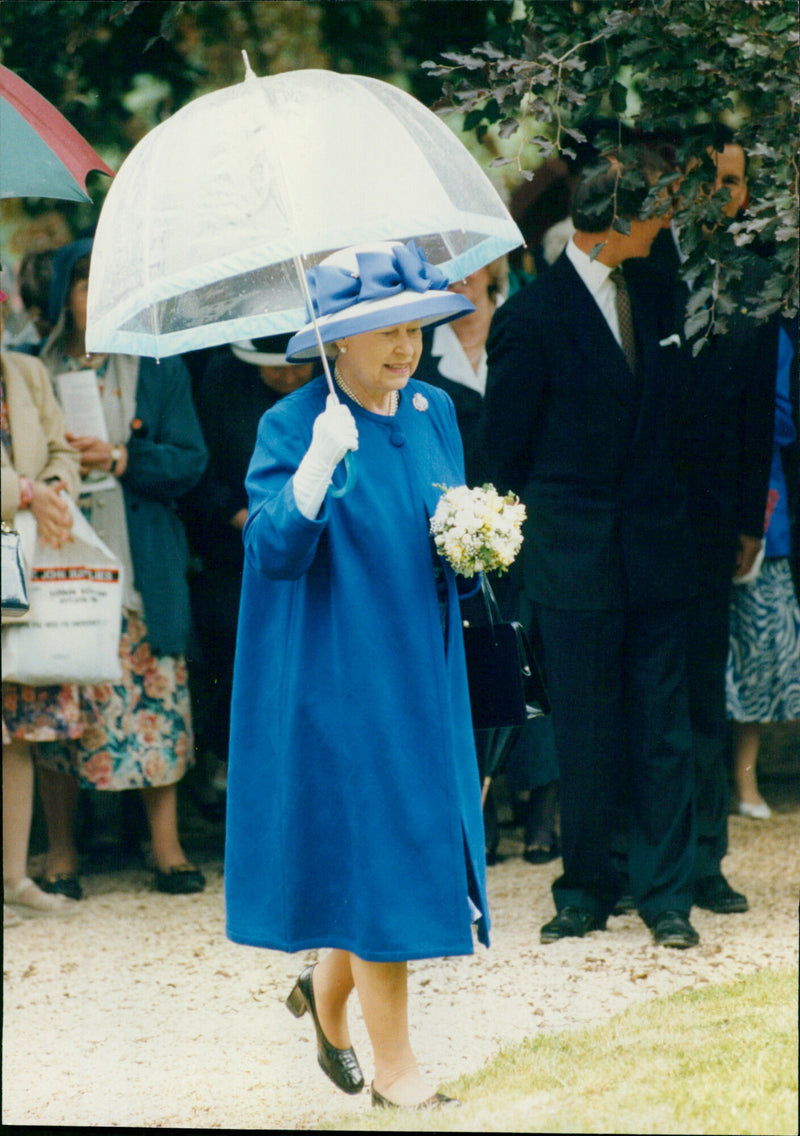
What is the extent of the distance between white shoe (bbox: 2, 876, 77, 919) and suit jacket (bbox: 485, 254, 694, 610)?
192 centimetres

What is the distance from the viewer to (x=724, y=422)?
4.70 meters

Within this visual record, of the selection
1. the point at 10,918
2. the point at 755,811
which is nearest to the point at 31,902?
the point at 10,918

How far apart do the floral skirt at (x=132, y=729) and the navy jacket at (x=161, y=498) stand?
72 mm

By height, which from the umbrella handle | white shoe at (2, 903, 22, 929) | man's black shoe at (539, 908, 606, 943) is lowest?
white shoe at (2, 903, 22, 929)

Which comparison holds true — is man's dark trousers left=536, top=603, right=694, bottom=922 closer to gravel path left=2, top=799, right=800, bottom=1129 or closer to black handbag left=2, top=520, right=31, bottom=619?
gravel path left=2, top=799, right=800, bottom=1129

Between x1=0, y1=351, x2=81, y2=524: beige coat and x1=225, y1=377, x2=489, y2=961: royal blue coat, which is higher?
x1=0, y1=351, x2=81, y2=524: beige coat

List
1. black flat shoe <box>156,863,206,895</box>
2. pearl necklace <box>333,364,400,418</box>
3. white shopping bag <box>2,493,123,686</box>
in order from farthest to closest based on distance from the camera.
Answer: black flat shoe <box>156,863,206,895</box> < white shopping bag <box>2,493,123,686</box> < pearl necklace <box>333,364,400,418</box>

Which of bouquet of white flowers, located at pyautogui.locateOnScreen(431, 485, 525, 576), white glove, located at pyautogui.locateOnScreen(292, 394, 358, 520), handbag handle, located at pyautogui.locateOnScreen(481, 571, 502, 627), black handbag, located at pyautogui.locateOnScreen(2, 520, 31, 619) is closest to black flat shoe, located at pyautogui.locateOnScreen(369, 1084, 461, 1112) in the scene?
handbag handle, located at pyautogui.locateOnScreen(481, 571, 502, 627)

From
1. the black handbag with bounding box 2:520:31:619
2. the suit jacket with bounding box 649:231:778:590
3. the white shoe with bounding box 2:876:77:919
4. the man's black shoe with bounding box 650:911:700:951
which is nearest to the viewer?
the black handbag with bounding box 2:520:31:619

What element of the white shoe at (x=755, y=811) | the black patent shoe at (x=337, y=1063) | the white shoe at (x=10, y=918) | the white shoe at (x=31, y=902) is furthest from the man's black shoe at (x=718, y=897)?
the white shoe at (x=10, y=918)

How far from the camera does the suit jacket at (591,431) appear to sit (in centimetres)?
445

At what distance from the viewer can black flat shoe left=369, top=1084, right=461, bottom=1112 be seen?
3.33m

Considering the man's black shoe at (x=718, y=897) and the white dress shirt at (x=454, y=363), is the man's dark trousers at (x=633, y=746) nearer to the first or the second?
the man's black shoe at (x=718, y=897)

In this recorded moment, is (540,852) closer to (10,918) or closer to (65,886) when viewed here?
(65,886)
